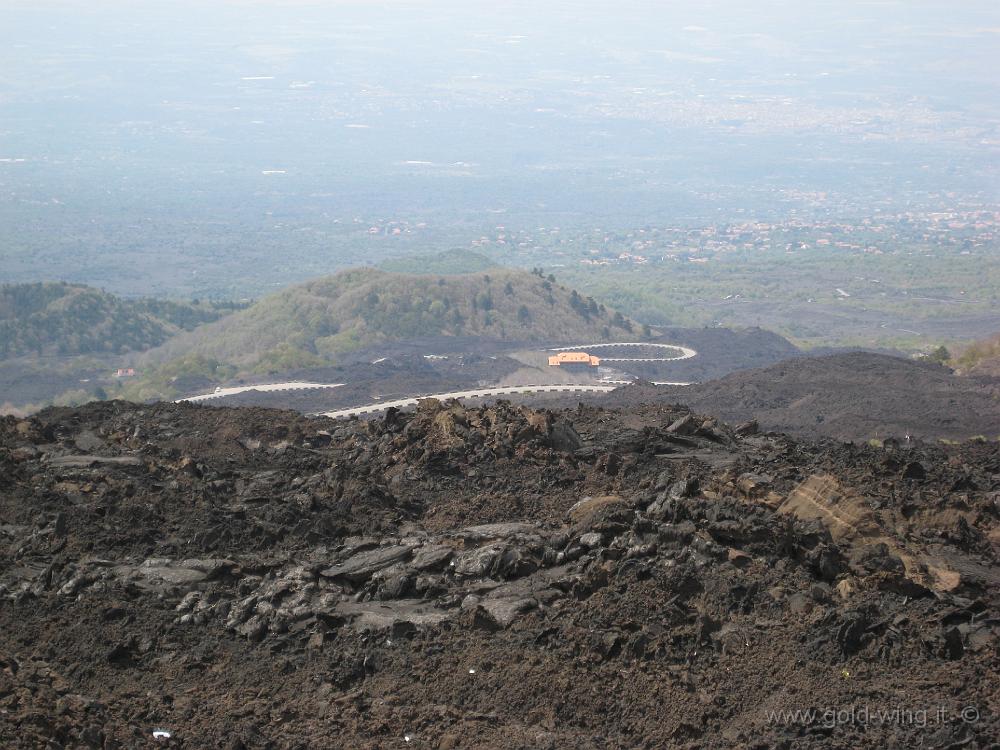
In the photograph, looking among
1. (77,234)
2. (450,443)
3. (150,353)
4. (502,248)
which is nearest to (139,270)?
(77,234)

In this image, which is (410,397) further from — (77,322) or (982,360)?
(77,322)

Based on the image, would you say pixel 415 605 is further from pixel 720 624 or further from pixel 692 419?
pixel 692 419

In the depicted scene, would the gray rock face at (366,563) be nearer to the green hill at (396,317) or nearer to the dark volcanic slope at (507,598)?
the dark volcanic slope at (507,598)

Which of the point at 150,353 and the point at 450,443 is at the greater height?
the point at 450,443

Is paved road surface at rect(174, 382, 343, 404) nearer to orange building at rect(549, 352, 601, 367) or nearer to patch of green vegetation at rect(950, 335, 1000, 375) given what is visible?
orange building at rect(549, 352, 601, 367)

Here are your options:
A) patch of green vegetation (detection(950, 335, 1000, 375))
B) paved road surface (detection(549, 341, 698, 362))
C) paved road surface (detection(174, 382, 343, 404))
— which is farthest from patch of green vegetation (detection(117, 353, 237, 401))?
patch of green vegetation (detection(950, 335, 1000, 375))

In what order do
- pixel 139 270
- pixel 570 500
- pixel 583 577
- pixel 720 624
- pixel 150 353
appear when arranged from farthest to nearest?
pixel 139 270 → pixel 150 353 → pixel 570 500 → pixel 583 577 → pixel 720 624
